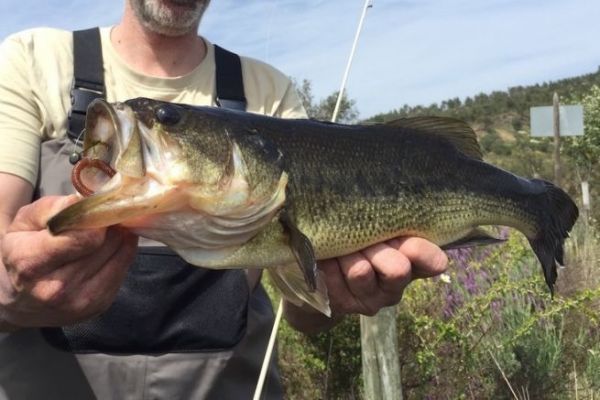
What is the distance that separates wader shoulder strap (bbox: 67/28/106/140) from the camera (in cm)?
264

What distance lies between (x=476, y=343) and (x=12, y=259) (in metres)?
3.15

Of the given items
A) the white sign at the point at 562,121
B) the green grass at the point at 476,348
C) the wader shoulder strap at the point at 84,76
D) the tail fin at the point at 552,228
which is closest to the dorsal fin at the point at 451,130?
the tail fin at the point at 552,228

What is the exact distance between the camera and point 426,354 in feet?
13.3

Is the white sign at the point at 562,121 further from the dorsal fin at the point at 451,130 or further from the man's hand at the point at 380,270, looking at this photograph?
the man's hand at the point at 380,270

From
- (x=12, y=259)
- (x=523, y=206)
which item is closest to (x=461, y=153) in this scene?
(x=523, y=206)

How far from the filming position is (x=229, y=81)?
304 centimetres

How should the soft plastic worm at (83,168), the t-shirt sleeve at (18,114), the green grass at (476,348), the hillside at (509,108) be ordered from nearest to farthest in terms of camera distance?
the soft plastic worm at (83,168) → the t-shirt sleeve at (18,114) → the green grass at (476,348) → the hillside at (509,108)

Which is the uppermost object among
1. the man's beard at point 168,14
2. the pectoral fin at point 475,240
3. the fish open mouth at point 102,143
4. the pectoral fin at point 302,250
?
the man's beard at point 168,14

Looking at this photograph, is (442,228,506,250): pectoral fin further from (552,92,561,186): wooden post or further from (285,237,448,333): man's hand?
(552,92,561,186): wooden post

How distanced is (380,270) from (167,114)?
0.90m

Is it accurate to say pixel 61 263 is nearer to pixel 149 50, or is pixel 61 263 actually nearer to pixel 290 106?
pixel 149 50

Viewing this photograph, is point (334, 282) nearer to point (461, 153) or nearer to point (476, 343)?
point (461, 153)

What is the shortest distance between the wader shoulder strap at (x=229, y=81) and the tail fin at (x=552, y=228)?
4.29ft

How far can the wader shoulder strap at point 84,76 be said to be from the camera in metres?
2.64
